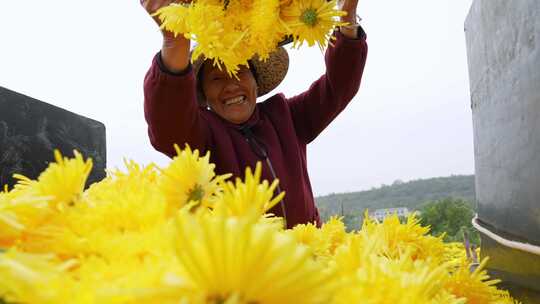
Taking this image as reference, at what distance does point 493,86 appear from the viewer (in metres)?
0.80

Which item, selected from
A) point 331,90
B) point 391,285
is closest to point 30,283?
point 391,285

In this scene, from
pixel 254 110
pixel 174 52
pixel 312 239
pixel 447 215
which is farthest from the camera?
pixel 447 215

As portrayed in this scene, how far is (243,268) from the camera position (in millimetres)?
172

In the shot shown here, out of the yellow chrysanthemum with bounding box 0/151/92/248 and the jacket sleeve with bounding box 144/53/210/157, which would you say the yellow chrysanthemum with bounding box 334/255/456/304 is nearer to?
the yellow chrysanthemum with bounding box 0/151/92/248

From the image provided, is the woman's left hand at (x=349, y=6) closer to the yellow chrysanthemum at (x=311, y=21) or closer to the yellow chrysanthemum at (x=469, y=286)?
the yellow chrysanthemum at (x=311, y=21)

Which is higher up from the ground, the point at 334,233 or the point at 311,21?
the point at 311,21

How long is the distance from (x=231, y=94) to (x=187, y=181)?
1.26 m

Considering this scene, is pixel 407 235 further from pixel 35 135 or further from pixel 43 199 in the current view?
pixel 35 135

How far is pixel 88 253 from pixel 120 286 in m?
0.06

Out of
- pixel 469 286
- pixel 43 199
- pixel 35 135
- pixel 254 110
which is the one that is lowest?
pixel 469 286

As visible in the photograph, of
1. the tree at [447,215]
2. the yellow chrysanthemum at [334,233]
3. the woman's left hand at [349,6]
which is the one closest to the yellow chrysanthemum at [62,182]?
the yellow chrysanthemum at [334,233]

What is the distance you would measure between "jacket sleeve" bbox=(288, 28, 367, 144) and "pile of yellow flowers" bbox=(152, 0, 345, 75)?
69 centimetres

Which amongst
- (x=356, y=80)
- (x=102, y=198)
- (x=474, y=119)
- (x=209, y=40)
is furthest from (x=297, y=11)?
(x=356, y=80)

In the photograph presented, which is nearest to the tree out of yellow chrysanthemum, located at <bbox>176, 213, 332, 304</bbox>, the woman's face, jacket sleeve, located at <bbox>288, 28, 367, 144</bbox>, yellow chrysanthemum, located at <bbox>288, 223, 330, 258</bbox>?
jacket sleeve, located at <bbox>288, 28, 367, 144</bbox>
